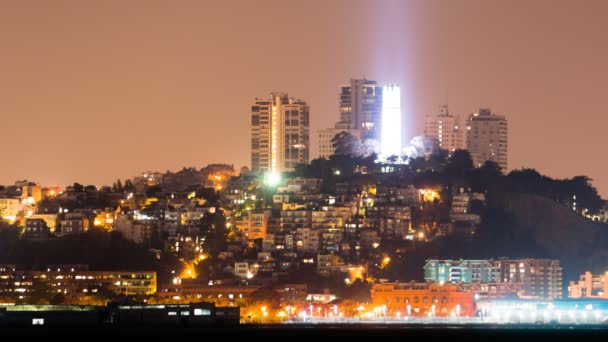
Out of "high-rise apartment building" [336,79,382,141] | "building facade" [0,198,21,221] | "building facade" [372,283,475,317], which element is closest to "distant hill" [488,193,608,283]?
"building facade" [372,283,475,317]

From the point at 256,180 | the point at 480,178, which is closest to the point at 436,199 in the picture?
the point at 480,178

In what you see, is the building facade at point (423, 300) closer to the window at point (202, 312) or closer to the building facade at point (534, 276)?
the building facade at point (534, 276)

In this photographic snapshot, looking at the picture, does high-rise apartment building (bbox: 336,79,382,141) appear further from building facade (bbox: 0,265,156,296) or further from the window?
the window

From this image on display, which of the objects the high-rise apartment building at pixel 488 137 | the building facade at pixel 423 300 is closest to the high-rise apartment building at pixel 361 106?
the high-rise apartment building at pixel 488 137

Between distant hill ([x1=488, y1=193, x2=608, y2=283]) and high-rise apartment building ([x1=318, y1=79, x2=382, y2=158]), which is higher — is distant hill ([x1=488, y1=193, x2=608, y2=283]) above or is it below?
below

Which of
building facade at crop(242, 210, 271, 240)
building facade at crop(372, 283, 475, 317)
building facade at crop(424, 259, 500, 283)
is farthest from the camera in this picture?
building facade at crop(242, 210, 271, 240)

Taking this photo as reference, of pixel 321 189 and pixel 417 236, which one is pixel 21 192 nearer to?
pixel 321 189

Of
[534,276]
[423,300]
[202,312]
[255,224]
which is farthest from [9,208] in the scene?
[202,312]
